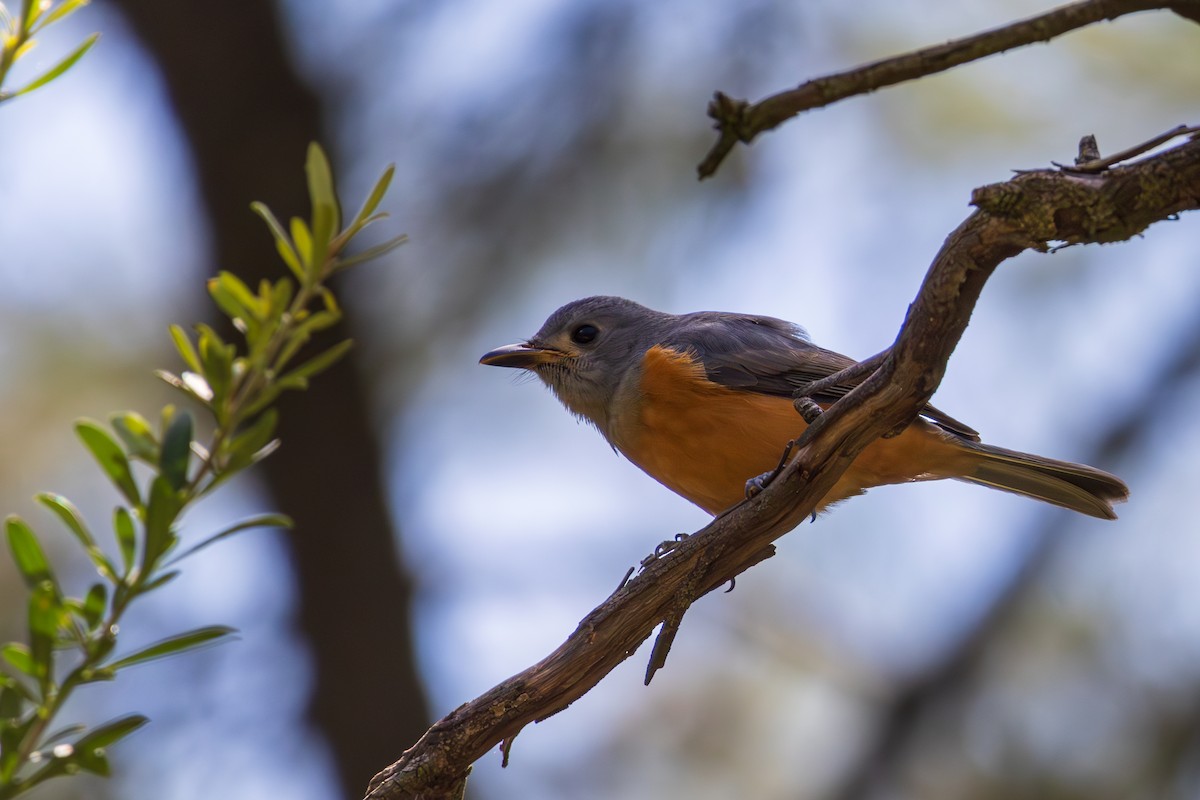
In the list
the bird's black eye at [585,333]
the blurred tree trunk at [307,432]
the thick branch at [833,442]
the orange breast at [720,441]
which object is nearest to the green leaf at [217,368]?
the thick branch at [833,442]

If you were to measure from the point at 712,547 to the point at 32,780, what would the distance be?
1.37 metres

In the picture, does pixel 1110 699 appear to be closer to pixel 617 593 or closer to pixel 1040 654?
pixel 1040 654

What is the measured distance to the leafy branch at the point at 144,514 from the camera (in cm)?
137

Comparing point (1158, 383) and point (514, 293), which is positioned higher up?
point (514, 293)

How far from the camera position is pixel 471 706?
2.13 meters

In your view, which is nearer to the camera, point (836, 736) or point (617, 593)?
point (617, 593)

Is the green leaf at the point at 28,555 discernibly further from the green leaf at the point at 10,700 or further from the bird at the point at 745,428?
the bird at the point at 745,428

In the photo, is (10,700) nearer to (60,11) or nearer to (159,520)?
(159,520)

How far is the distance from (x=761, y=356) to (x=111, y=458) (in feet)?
10.9

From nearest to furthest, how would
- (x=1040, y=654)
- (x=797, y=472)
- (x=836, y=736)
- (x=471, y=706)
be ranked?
(x=471, y=706) < (x=797, y=472) < (x=1040, y=654) < (x=836, y=736)

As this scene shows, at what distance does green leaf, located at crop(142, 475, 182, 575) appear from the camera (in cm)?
148

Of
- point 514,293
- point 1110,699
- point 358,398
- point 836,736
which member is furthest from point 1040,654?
point 358,398

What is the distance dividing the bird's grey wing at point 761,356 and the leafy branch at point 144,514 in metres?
2.78

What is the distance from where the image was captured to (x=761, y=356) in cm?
464
